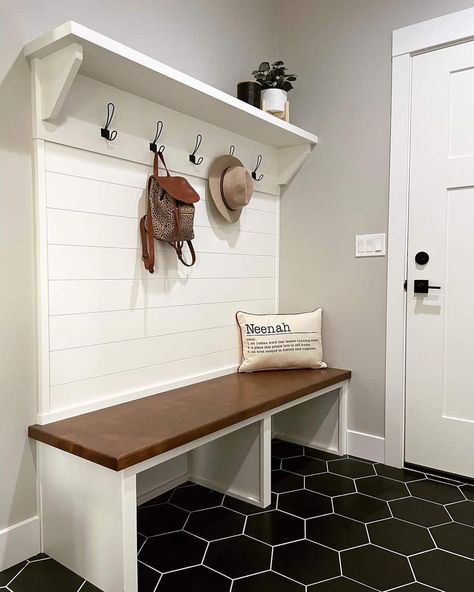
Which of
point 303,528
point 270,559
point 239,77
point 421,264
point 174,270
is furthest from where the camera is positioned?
point 239,77

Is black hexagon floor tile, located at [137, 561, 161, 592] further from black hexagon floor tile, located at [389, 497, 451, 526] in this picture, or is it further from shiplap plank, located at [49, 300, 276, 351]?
black hexagon floor tile, located at [389, 497, 451, 526]

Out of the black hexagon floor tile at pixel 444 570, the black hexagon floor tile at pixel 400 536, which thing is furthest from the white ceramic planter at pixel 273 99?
the black hexagon floor tile at pixel 444 570

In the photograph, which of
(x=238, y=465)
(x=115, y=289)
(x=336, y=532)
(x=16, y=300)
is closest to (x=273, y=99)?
(x=115, y=289)

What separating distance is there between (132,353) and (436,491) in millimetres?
1467

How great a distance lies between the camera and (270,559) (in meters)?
1.68

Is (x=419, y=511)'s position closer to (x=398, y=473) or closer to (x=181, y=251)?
(x=398, y=473)

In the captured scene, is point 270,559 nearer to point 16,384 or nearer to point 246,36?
point 16,384

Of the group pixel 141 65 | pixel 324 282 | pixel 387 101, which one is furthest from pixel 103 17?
pixel 324 282

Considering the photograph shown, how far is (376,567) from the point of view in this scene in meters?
1.63

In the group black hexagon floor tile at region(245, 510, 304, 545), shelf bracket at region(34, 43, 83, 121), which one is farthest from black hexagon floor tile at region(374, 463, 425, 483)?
shelf bracket at region(34, 43, 83, 121)

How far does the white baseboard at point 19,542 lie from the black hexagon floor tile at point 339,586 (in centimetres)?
95

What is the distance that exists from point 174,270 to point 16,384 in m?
0.82

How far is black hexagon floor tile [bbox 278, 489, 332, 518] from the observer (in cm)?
201

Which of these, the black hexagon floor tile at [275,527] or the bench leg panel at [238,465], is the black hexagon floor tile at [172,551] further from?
the bench leg panel at [238,465]
